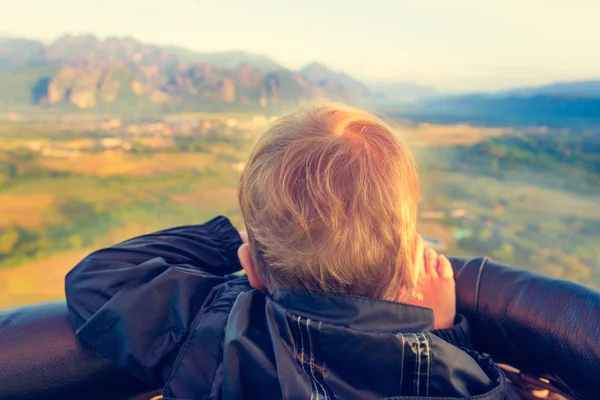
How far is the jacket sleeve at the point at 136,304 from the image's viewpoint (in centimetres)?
75

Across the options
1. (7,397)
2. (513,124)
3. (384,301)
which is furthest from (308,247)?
(513,124)

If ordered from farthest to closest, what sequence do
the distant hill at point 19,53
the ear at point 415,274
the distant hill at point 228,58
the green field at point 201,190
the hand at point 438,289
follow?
the distant hill at point 228,58 < the distant hill at point 19,53 < the green field at point 201,190 < the hand at point 438,289 < the ear at point 415,274

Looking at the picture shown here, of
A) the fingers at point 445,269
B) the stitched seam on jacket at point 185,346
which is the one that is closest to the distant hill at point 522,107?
the fingers at point 445,269

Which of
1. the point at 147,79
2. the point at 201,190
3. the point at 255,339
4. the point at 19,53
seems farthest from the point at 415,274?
the point at 19,53

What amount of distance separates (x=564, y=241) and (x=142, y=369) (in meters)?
1.89

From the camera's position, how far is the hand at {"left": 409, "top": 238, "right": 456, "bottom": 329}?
2.93ft

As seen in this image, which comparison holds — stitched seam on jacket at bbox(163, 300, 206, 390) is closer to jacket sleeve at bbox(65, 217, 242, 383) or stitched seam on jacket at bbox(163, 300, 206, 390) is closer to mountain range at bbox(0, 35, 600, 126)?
jacket sleeve at bbox(65, 217, 242, 383)

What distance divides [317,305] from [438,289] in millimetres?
355

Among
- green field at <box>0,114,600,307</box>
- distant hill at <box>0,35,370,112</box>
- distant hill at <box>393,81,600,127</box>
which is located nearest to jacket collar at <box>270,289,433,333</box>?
green field at <box>0,114,600,307</box>

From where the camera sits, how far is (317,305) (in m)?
0.65

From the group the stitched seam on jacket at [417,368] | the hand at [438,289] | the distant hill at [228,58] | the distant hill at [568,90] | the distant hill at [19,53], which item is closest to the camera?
the stitched seam on jacket at [417,368]

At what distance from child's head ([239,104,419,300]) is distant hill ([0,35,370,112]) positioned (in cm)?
164

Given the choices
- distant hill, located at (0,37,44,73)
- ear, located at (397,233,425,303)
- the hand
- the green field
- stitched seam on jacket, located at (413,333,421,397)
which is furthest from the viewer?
distant hill, located at (0,37,44,73)

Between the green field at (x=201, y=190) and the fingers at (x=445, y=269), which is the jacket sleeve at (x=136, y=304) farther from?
the green field at (x=201, y=190)
